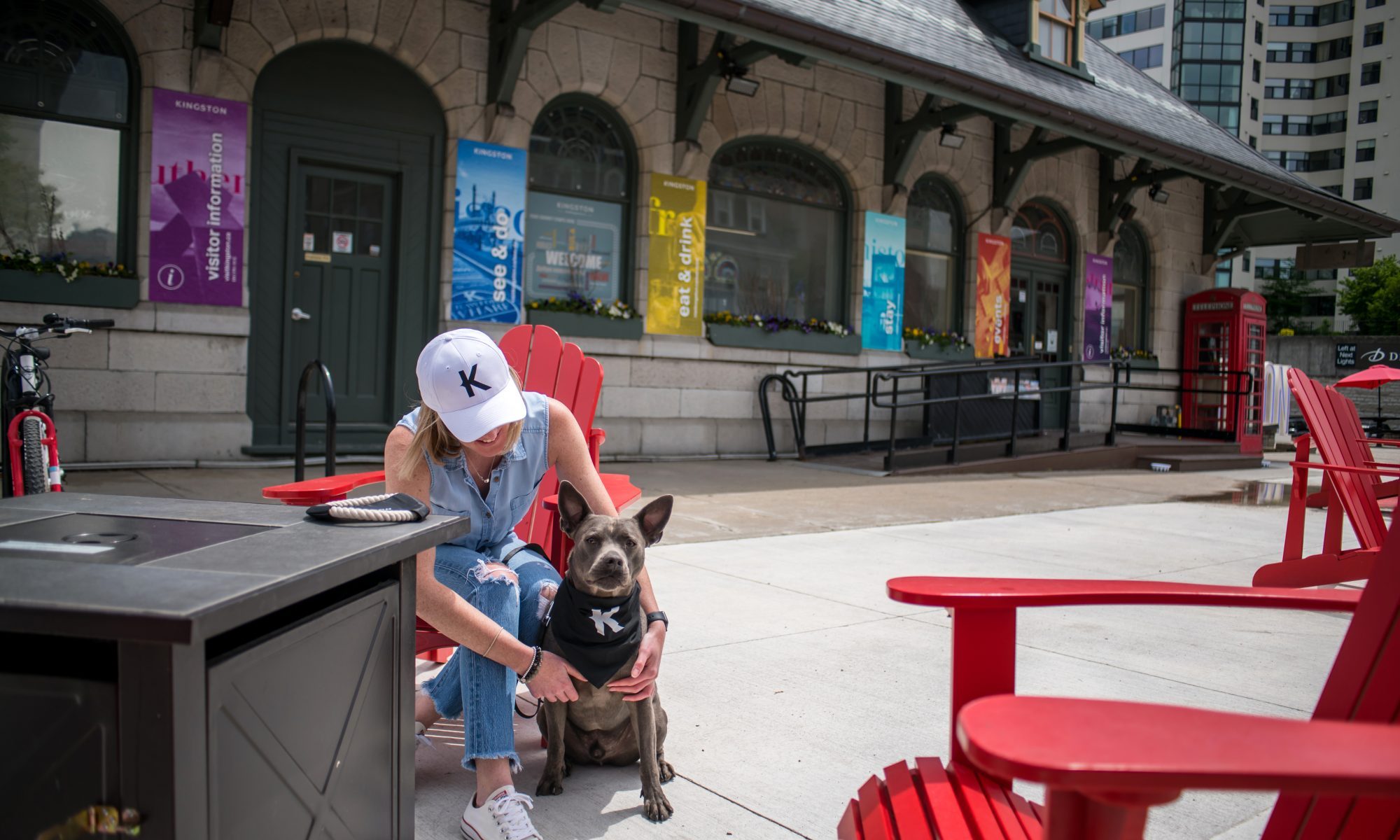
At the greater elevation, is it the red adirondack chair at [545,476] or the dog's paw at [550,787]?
the red adirondack chair at [545,476]

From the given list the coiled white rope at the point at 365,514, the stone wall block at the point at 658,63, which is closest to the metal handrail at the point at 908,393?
the stone wall block at the point at 658,63

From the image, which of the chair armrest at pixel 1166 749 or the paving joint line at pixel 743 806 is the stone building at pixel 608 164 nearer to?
the paving joint line at pixel 743 806

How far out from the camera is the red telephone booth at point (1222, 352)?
15840 mm

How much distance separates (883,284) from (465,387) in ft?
35.1

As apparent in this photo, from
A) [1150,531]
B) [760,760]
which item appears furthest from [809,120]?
[760,760]

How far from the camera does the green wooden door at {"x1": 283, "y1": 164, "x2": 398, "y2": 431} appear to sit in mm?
8570

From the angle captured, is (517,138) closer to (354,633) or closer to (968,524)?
(968,524)

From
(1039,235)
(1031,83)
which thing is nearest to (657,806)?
(1031,83)

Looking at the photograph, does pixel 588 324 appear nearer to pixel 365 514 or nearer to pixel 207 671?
pixel 365 514

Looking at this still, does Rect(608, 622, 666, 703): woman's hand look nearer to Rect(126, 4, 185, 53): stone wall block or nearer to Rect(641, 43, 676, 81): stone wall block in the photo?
Rect(126, 4, 185, 53): stone wall block

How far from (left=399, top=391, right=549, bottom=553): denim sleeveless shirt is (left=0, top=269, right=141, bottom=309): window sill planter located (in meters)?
6.17

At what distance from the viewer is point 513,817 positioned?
2.18 meters

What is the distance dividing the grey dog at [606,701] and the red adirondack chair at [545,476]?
0.36 meters

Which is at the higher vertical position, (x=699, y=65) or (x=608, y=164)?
(x=699, y=65)
